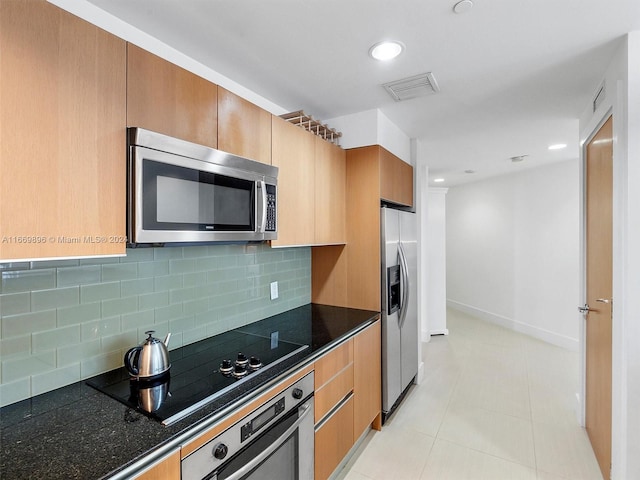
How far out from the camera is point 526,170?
4957 millimetres

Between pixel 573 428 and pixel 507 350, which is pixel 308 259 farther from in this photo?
pixel 507 350

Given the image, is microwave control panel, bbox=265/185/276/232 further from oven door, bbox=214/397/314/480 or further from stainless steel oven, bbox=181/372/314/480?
oven door, bbox=214/397/314/480

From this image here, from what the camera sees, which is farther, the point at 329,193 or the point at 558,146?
the point at 558,146

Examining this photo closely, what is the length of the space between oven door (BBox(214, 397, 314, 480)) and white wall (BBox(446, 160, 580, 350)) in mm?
4233

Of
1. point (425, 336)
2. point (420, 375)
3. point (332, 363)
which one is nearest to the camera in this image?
point (332, 363)

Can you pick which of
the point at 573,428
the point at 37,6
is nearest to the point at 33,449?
the point at 37,6

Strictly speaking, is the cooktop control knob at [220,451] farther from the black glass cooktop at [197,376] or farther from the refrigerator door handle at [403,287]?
the refrigerator door handle at [403,287]

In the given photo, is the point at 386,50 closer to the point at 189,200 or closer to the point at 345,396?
the point at 189,200

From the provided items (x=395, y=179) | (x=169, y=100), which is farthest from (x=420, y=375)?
(x=169, y=100)

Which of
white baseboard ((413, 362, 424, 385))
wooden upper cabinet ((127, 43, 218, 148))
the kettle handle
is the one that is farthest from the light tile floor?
wooden upper cabinet ((127, 43, 218, 148))

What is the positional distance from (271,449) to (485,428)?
1.95 m

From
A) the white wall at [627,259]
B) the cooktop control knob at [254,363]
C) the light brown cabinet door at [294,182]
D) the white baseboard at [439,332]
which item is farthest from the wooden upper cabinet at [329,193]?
the white baseboard at [439,332]

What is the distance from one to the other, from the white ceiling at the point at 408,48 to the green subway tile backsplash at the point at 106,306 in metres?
1.08

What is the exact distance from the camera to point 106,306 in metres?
1.43
